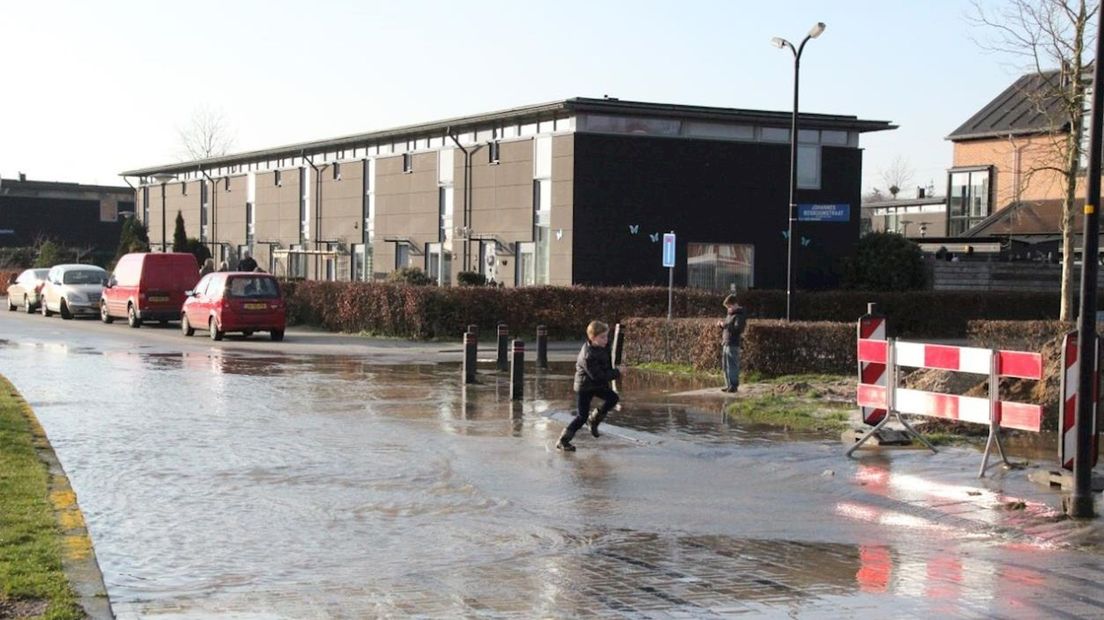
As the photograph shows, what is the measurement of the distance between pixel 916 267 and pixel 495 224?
14751 mm

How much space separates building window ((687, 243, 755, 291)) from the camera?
43844 mm

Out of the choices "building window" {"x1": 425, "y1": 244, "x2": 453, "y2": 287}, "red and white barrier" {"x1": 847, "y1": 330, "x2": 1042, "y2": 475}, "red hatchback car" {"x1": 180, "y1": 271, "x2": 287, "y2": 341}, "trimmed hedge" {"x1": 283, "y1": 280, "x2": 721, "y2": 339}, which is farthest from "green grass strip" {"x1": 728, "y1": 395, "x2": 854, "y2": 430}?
"building window" {"x1": 425, "y1": 244, "x2": 453, "y2": 287}

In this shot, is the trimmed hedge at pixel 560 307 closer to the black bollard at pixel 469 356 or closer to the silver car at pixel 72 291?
the silver car at pixel 72 291

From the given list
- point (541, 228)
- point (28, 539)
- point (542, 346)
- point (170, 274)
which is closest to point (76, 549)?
point (28, 539)

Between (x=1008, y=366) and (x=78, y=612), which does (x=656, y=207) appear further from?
(x=78, y=612)

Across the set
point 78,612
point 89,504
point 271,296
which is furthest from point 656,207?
point 78,612

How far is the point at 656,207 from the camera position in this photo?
4297 cm

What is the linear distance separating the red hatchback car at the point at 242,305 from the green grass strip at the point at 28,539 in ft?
58.3

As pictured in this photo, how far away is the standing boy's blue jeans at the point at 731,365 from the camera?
20141 millimetres

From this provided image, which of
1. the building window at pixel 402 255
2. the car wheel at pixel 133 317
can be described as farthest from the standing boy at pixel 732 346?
the building window at pixel 402 255

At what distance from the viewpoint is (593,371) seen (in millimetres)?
14023

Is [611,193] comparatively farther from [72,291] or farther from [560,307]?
[72,291]

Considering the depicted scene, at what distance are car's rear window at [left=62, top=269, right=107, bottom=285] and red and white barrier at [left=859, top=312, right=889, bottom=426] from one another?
3115 cm

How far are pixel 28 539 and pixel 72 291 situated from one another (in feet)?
110
